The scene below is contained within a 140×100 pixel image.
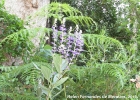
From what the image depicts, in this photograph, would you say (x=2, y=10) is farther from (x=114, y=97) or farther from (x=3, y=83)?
(x=114, y=97)

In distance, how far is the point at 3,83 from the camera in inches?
49.6

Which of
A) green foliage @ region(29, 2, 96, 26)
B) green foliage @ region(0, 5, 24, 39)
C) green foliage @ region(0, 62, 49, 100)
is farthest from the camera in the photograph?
green foliage @ region(0, 5, 24, 39)

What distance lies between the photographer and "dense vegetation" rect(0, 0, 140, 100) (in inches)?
46.9

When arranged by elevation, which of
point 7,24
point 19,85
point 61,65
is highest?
point 7,24

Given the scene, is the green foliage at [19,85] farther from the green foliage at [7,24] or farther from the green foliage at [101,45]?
the green foliage at [7,24]

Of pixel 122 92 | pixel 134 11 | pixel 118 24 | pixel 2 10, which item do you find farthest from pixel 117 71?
pixel 118 24

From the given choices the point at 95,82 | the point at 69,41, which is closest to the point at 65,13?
the point at 69,41

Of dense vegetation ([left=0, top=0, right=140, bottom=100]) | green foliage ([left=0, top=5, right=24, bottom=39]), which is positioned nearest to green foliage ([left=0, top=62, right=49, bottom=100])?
dense vegetation ([left=0, top=0, right=140, bottom=100])

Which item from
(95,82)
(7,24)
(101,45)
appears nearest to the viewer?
(95,82)

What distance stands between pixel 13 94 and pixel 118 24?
3233 mm

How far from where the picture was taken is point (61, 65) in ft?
3.50

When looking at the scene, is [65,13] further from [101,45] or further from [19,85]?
[19,85]

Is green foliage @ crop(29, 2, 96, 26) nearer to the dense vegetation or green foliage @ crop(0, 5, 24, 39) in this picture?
the dense vegetation

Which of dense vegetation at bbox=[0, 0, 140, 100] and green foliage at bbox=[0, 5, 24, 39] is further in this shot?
green foliage at bbox=[0, 5, 24, 39]
